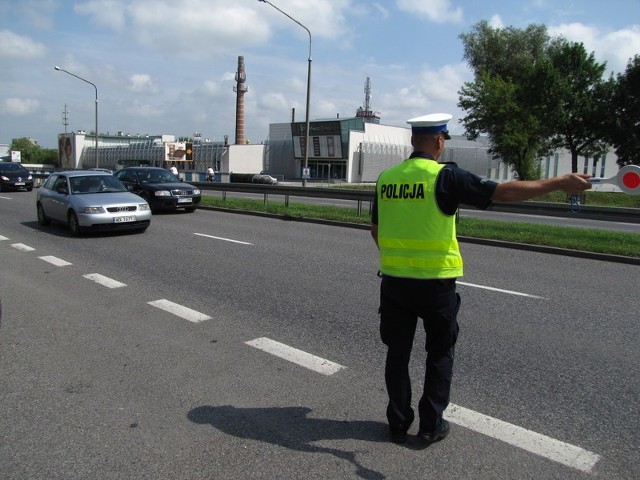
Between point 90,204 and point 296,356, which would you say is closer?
point 296,356

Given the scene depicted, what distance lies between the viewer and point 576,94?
3881 centimetres

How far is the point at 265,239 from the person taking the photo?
1167 cm

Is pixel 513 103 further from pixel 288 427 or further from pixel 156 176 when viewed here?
pixel 288 427

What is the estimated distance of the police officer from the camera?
2.88 meters

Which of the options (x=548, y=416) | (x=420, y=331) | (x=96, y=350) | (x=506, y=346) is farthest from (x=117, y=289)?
(x=548, y=416)

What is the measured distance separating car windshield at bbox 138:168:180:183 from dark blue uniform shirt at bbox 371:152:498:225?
1646 cm

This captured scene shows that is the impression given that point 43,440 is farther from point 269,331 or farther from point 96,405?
point 269,331

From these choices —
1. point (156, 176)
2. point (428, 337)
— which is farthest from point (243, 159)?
point (428, 337)

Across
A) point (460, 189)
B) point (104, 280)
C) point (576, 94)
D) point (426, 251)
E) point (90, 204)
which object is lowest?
point (104, 280)

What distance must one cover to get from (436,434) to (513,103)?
41500 mm

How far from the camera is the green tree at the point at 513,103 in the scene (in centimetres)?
4038

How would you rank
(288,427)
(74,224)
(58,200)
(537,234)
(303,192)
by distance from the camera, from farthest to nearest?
(303,192)
(58,200)
(537,234)
(74,224)
(288,427)

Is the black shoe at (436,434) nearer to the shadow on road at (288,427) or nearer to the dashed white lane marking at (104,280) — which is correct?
the shadow on road at (288,427)

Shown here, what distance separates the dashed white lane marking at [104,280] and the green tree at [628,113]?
1558 inches
